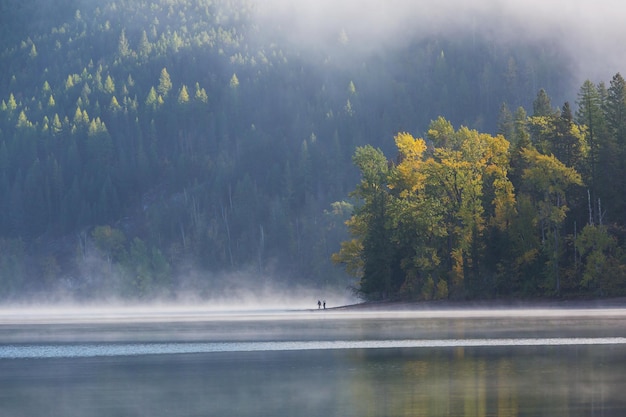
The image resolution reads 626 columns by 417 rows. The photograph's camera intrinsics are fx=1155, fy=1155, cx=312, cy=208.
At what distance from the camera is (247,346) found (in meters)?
55.0

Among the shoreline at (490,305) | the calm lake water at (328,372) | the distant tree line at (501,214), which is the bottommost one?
the calm lake water at (328,372)

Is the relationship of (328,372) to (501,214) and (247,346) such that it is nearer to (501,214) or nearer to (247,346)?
(247,346)

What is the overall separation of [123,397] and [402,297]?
73.3 metres

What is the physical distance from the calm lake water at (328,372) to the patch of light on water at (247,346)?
0.06 metres

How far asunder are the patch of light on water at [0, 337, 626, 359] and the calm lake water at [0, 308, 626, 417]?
0.21 ft

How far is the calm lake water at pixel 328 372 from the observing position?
108 ft

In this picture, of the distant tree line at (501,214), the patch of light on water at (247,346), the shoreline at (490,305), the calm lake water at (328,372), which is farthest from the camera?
the distant tree line at (501,214)

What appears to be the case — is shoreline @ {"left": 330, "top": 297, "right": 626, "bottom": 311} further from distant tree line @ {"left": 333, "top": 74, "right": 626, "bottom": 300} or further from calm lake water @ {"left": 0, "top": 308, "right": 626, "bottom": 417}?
calm lake water @ {"left": 0, "top": 308, "right": 626, "bottom": 417}

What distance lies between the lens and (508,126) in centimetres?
14238

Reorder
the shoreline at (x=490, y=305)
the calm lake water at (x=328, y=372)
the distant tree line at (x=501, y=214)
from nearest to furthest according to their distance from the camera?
the calm lake water at (x=328, y=372)
the shoreline at (x=490, y=305)
the distant tree line at (x=501, y=214)

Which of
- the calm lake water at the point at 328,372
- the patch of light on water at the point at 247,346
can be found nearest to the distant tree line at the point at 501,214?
→ the calm lake water at the point at 328,372

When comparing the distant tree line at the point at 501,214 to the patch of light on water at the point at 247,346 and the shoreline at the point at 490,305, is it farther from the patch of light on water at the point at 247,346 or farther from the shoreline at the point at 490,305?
the patch of light on water at the point at 247,346

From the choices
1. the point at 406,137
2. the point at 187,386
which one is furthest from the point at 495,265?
the point at 187,386

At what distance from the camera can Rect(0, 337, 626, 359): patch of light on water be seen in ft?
169
